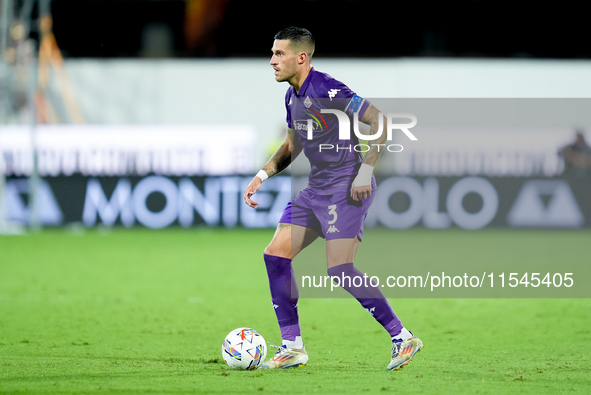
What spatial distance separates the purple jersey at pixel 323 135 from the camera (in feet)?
17.5

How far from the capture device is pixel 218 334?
22.6 ft

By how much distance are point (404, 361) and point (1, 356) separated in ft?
9.16

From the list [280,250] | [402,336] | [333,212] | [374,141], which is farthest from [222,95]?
[402,336]

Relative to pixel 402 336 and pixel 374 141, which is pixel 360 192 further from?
pixel 402 336

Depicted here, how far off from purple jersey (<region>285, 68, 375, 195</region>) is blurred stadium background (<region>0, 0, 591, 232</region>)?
1090 cm

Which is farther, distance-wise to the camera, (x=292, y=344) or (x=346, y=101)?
(x=292, y=344)

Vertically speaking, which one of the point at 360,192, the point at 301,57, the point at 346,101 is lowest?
the point at 360,192

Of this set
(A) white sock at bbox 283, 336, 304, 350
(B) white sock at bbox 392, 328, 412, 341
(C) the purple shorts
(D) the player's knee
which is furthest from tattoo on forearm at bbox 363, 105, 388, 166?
(A) white sock at bbox 283, 336, 304, 350

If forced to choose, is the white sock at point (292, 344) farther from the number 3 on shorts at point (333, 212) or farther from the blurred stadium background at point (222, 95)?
the blurred stadium background at point (222, 95)

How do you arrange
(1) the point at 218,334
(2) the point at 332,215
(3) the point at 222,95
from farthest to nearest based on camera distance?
(3) the point at 222,95 < (1) the point at 218,334 < (2) the point at 332,215

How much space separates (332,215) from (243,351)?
104 cm

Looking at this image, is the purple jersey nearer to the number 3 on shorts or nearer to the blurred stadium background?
the number 3 on shorts

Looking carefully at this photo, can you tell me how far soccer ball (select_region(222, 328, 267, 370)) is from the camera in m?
5.34

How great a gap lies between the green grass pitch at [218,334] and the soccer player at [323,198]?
→ 1.03 feet
